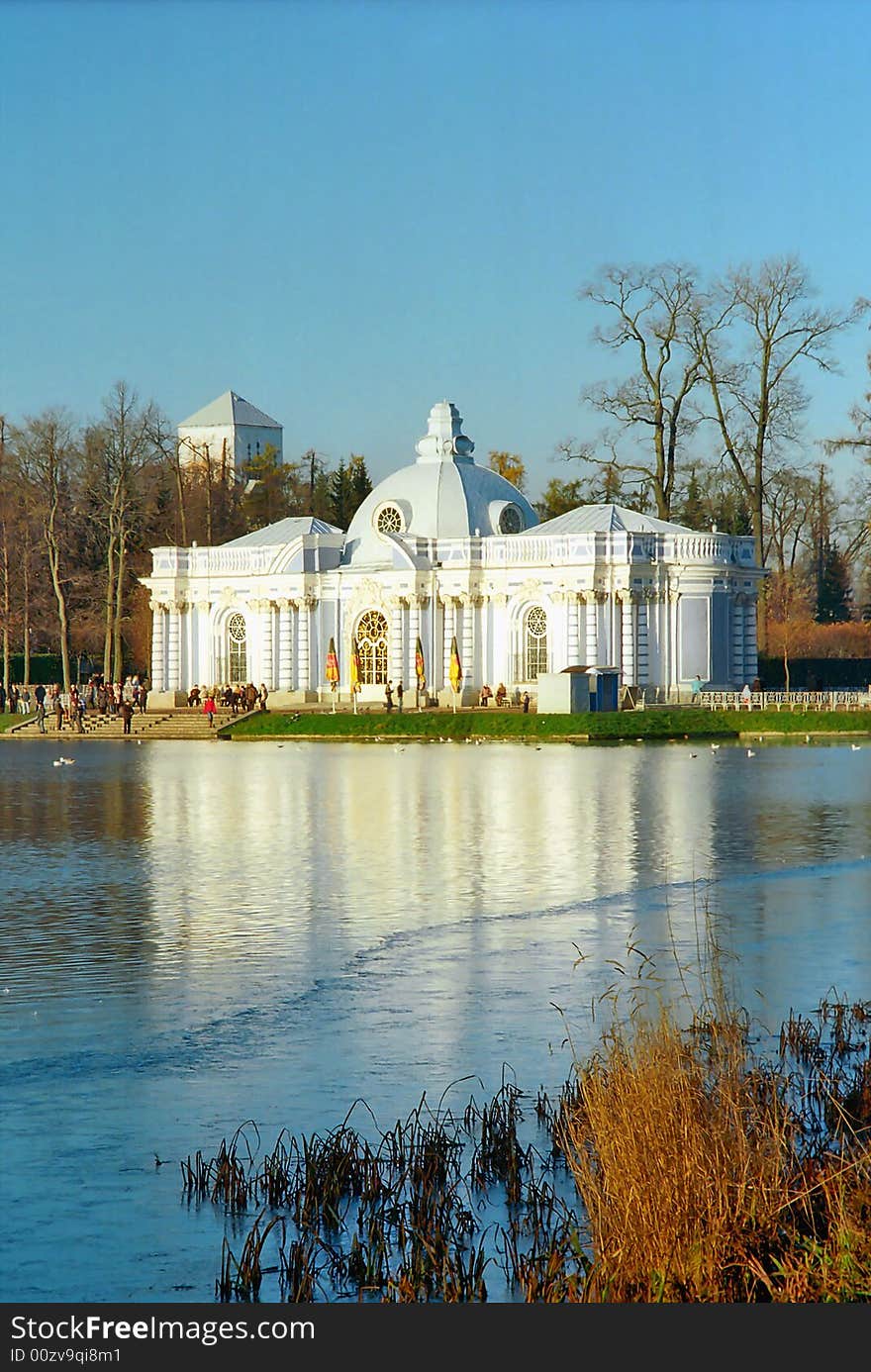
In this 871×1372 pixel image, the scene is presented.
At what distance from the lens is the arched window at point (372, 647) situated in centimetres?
6744

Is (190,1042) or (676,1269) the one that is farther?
(190,1042)

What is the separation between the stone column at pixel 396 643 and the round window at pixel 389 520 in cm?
305

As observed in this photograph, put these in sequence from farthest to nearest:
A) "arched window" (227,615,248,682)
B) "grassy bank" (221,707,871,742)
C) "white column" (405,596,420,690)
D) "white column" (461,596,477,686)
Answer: "arched window" (227,615,248,682) → "white column" (405,596,420,690) → "white column" (461,596,477,686) → "grassy bank" (221,707,871,742)

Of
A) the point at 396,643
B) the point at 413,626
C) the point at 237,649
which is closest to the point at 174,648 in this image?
the point at 237,649

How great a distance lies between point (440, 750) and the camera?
48.7 meters

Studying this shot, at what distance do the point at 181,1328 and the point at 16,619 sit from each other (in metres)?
69.5

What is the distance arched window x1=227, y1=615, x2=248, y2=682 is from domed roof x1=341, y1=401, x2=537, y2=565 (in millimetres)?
4425

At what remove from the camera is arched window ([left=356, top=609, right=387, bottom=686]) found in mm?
67438

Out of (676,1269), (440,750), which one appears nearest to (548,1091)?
(676,1269)

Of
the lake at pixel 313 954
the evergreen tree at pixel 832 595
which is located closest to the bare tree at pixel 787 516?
the evergreen tree at pixel 832 595

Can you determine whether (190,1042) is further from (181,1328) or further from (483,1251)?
(181,1328)

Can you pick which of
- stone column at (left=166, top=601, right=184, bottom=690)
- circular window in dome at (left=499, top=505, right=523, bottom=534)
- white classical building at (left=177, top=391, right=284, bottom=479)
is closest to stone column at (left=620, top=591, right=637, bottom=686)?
circular window in dome at (left=499, top=505, right=523, bottom=534)

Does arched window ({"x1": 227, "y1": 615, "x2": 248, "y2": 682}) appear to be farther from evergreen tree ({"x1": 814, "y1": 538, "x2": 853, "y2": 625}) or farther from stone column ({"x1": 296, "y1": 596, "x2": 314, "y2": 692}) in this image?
evergreen tree ({"x1": 814, "y1": 538, "x2": 853, "y2": 625})

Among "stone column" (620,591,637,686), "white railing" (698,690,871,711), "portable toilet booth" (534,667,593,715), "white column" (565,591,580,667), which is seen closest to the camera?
"white railing" (698,690,871,711)
